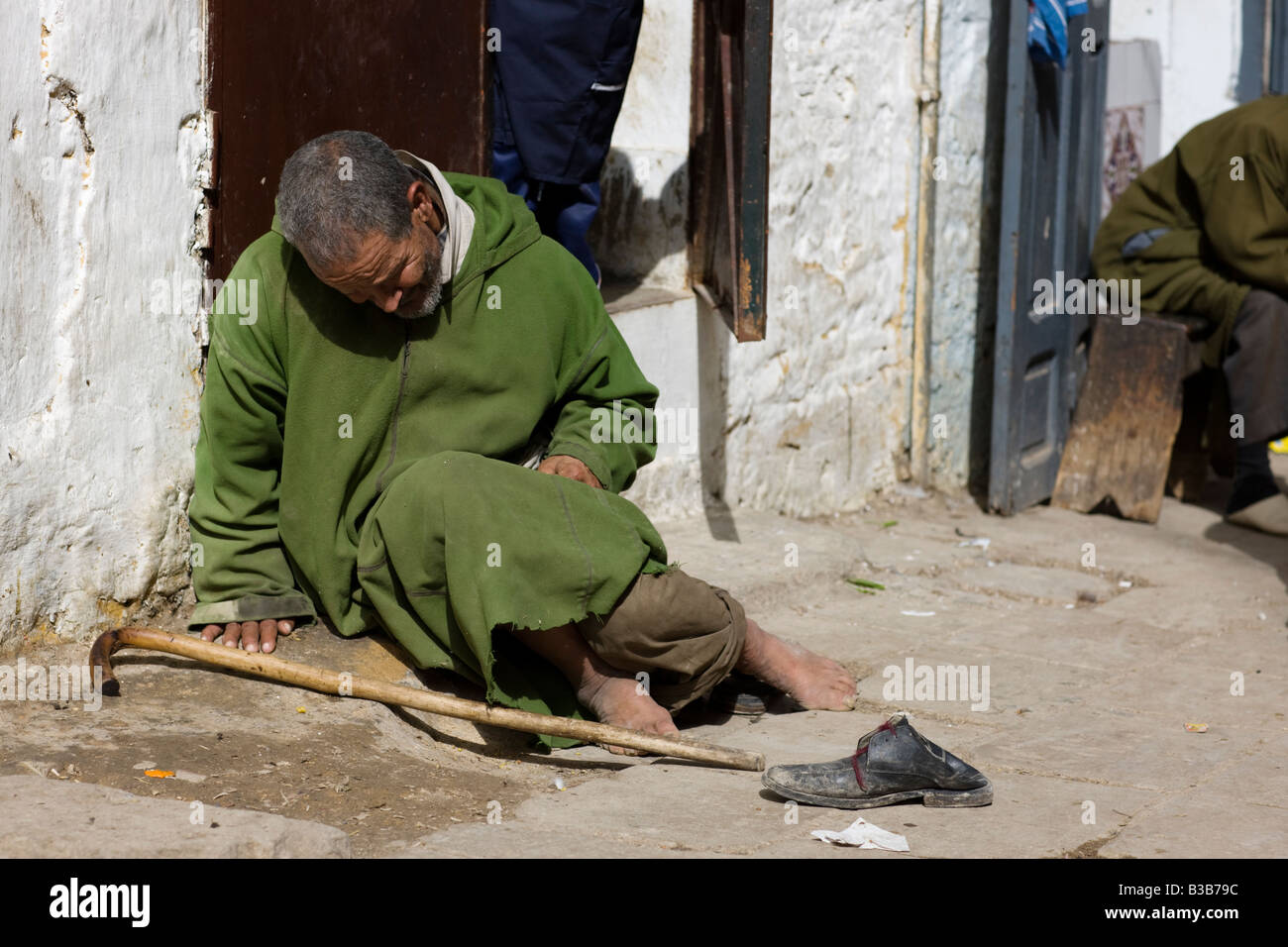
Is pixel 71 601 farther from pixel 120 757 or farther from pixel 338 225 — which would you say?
pixel 338 225

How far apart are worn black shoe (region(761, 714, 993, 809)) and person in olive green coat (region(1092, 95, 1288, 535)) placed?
11.1ft

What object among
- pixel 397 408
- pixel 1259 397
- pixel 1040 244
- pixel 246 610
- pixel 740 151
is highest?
pixel 740 151

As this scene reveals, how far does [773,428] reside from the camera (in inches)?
205

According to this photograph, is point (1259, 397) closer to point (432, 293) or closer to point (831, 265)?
point (831, 265)

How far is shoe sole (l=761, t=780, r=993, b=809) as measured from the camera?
8.56 ft

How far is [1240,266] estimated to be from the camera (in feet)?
18.6

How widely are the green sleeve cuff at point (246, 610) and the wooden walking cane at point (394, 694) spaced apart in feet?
0.48

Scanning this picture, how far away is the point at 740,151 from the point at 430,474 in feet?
5.80

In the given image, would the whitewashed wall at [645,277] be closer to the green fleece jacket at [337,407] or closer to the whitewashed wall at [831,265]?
the whitewashed wall at [831,265]

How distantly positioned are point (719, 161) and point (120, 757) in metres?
2.65

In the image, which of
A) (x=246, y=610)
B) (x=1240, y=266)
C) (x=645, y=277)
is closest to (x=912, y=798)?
(x=246, y=610)

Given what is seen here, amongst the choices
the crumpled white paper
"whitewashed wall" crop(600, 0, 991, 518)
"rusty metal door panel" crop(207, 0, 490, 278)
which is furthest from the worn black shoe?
"whitewashed wall" crop(600, 0, 991, 518)

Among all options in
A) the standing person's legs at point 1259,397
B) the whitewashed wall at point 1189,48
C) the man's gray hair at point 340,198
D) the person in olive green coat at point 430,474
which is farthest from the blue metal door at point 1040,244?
the man's gray hair at point 340,198

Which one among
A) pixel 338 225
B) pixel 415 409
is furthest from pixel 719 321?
pixel 338 225
